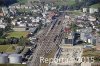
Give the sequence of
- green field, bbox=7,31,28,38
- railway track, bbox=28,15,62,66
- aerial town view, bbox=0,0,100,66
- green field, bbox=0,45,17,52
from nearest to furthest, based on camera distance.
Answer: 1. aerial town view, bbox=0,0,100,66
2. railway track, bbox=28,15,62,66
3. green field, bbox=0,45,17,52
4. green field, bbox=7,31,28,38

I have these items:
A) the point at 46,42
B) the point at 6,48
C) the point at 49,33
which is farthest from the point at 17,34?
the point at 6,48

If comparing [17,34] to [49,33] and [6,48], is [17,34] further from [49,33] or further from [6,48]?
[6,48]

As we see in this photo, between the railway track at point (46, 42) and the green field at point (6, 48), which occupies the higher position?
the green field at point (6, 48)

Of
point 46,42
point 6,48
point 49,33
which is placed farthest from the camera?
point 49,33

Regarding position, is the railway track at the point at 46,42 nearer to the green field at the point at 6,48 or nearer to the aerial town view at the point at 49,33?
the aerial town view at the point at 49,33

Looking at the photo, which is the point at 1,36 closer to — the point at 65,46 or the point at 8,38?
the point at 8,38

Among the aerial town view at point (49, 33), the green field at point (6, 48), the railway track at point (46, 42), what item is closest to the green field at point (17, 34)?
the aerial town view at point (49, 33)

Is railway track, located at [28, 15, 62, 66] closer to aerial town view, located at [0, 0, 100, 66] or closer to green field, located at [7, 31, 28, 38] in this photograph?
aerial town view, located at [0, 0, 100, 66]

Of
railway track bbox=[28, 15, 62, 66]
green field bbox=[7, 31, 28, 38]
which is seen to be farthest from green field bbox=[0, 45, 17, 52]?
green field bbox=[7, 31, 28, 38]
